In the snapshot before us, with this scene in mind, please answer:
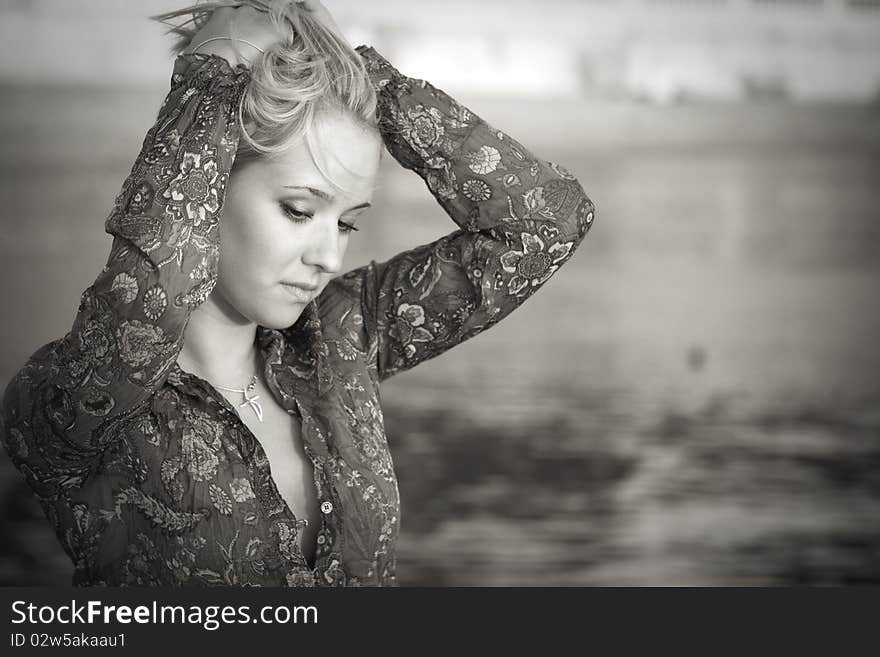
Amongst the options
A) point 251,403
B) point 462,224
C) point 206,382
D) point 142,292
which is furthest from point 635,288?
point 142,292

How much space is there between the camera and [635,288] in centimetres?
421

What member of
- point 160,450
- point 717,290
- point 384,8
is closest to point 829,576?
point 717,290

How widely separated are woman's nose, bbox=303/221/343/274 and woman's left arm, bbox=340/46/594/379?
0.68ft

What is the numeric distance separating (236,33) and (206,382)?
1.57 feet

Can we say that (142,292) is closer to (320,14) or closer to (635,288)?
(320,14)

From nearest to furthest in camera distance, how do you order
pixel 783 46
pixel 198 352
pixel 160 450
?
pixel 160 450 < pixel 198 352 < pixel 783 46

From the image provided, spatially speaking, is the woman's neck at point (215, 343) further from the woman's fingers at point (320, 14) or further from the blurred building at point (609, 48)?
the blurred building at point (609, 48)

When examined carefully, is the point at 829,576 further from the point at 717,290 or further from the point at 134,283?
the point at 134,283

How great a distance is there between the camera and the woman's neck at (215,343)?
5.39 feet

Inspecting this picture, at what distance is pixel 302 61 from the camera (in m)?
1.52

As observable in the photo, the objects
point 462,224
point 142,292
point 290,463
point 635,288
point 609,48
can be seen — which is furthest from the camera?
point 635,288

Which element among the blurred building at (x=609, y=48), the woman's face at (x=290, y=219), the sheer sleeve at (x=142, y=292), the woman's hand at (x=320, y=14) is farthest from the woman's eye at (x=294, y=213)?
the blurred building at (x=609, y=48)

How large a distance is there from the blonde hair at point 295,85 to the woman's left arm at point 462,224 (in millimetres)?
88

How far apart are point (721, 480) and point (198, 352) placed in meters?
2.73
